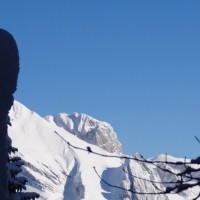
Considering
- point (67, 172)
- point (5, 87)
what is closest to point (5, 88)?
point (5, 87)

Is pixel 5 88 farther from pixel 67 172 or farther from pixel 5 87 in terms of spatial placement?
pixel 67 172

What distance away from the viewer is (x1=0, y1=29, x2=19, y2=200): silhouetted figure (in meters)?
4.71

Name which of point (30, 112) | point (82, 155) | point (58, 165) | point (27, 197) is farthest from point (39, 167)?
point (27, 197)

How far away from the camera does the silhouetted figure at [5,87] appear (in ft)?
15.4

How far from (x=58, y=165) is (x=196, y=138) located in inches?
6289

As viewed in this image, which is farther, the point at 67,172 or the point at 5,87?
the point at 67,172

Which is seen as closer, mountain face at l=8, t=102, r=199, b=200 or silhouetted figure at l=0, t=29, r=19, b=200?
silhouetted figure at l=0, t=29, r=19, b=200

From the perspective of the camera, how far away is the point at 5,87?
4.82 meters

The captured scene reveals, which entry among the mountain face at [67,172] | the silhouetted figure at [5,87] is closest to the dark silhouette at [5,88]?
the silhouetted figure at [5,87]

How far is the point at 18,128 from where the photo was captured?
18112cm

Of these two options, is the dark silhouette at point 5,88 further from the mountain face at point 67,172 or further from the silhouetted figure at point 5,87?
the mountain face at point 67,172

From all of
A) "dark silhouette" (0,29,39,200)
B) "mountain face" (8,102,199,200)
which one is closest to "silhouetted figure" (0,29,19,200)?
"dark silhouette" (0,29,39,200)

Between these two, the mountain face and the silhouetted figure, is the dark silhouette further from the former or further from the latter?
the mountain face

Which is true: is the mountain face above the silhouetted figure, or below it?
above
